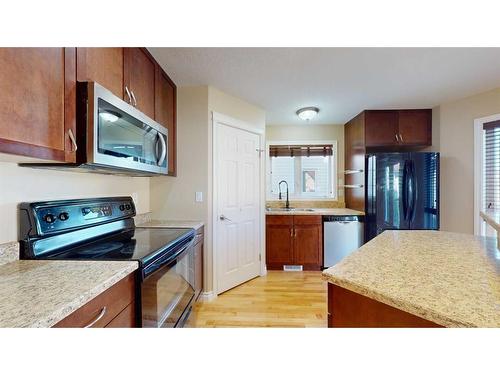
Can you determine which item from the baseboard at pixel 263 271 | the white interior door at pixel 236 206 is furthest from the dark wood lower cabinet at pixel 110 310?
the baseboard at pixel 263 271

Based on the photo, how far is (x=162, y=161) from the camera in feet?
6.40

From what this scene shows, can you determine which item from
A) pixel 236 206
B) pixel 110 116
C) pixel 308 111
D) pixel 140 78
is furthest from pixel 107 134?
pixel 308 111

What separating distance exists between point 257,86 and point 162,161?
1.32 metres

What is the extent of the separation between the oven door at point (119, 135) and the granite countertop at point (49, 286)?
0.47m

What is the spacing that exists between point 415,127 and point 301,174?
1.73m

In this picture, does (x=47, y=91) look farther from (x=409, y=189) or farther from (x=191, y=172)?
(x=409, y=189)

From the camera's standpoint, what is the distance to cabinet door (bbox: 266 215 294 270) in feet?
11.5

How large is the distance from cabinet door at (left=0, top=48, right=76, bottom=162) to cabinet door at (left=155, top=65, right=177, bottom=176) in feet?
3.39

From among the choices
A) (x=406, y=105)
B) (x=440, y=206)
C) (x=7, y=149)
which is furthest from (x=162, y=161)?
(x=440, y=206)

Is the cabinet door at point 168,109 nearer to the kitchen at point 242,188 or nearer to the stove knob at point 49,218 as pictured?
the kitchen at point 242,188

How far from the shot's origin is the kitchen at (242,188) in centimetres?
87
